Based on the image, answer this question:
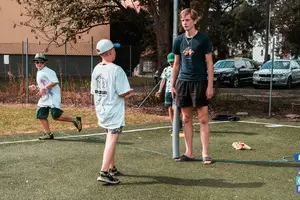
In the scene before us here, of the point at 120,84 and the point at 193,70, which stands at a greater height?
the point at 193,70

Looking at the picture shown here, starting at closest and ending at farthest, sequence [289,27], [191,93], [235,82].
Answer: [191,93], [235,82], [289,27]

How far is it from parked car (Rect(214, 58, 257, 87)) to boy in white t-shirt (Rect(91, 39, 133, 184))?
18155 mm

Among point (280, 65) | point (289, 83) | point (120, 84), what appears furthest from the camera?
point (280, 65)

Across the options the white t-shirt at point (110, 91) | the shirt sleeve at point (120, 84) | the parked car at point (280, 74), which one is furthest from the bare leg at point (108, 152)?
the parked car at point (280, 74)

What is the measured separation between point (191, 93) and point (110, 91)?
4.38 ft

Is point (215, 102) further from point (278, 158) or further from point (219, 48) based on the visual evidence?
point (219, 48)

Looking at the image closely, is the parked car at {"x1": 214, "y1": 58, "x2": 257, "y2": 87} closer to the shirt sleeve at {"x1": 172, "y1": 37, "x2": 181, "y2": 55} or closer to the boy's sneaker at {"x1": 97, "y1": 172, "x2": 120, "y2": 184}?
the shirt sleeve at {"x1": 172, "y1": 37, "x2": 181, "y2": 55}

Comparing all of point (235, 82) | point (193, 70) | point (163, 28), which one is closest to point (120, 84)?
point (193, 70)

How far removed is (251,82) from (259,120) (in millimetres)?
14226

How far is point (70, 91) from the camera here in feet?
49.9

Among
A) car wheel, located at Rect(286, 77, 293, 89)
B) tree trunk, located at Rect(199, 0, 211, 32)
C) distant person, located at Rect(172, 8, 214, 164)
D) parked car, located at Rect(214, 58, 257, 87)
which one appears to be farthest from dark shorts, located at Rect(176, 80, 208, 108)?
car wheel, located at Rect(286, 77, 293, 89)

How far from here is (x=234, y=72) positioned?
76.4ft

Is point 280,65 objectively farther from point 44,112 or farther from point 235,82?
point 44,112

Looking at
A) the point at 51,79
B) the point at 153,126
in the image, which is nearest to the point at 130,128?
the point at 153,126
